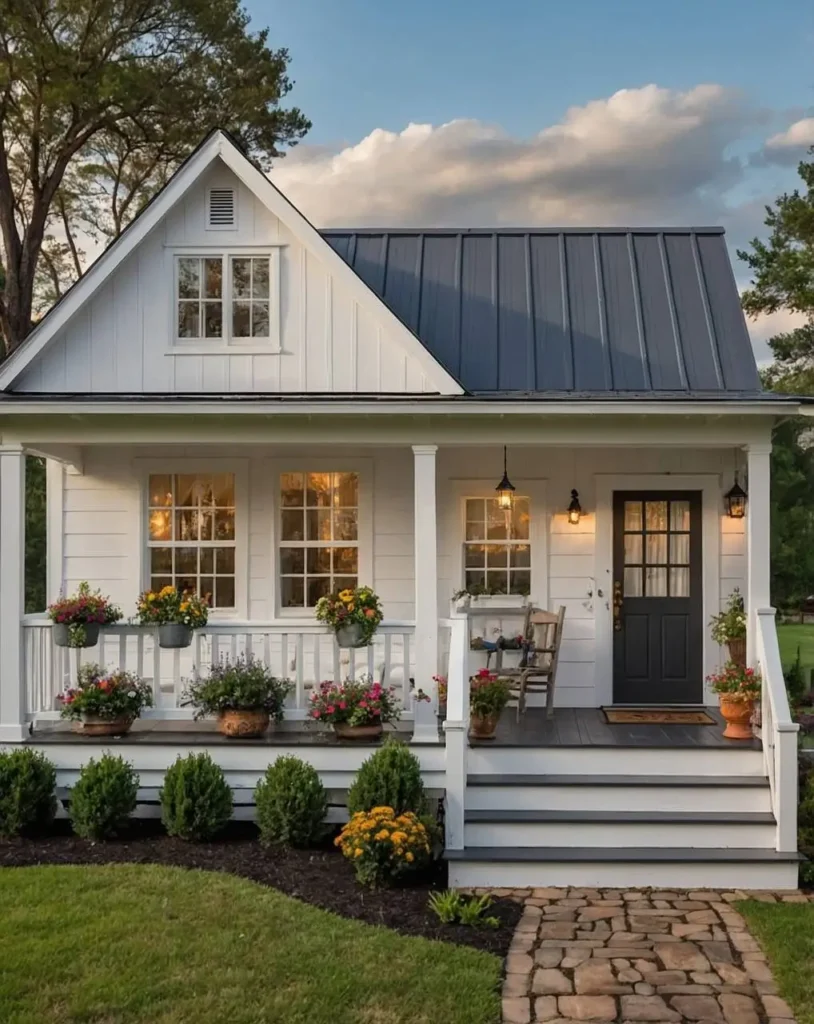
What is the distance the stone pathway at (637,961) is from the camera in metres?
4.67

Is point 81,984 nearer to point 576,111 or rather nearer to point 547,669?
point 547,669

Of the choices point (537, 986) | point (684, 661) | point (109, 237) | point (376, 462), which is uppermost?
point (109, 237)

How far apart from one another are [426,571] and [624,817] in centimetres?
241

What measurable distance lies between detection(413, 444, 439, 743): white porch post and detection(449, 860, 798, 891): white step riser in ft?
4.51

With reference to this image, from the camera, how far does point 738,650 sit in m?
8.45

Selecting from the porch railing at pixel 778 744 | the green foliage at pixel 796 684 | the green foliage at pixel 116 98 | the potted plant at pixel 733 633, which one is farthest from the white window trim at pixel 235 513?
the green foliage at pixel 116 98

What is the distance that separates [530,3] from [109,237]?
9.95m

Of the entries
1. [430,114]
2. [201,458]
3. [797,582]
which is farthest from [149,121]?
[797,582]

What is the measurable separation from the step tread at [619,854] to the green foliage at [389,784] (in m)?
0.45

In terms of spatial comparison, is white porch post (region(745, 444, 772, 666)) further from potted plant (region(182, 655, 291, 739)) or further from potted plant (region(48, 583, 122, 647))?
potted plant (region(48, 583, 122, 647))

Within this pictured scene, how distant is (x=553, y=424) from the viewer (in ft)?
25.6

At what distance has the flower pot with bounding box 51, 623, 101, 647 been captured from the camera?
7.57 m

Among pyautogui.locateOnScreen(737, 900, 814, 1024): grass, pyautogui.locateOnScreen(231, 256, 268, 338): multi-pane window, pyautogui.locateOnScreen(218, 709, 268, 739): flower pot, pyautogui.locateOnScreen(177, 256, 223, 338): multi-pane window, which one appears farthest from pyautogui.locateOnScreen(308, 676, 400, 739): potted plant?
pyautogui.locateOnScreen(177, 256, 223, 338): multi-pane window

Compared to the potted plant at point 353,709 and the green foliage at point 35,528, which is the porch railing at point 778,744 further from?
the green foliage at point 35,528
